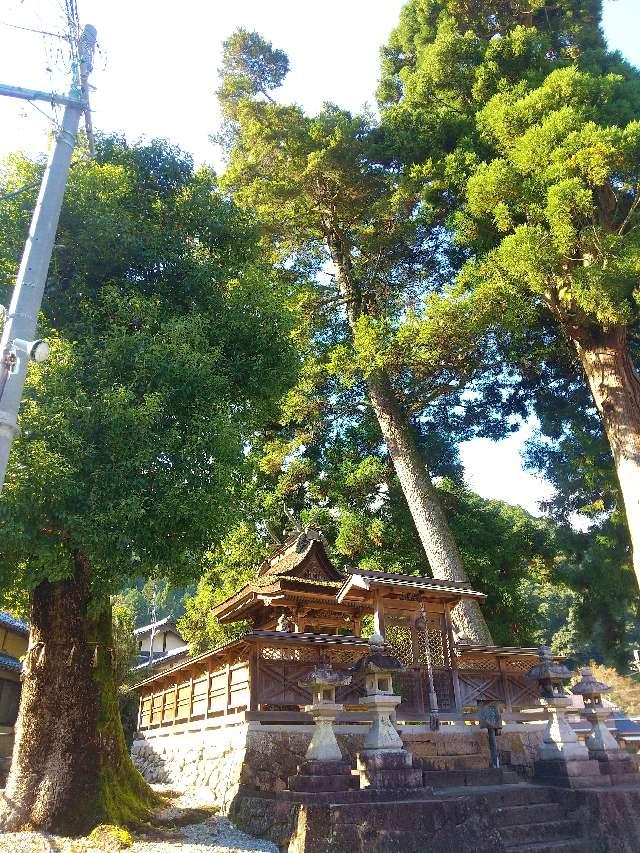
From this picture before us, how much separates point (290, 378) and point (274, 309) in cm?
132

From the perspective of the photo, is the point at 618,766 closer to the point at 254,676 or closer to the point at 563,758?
the point at 563,758

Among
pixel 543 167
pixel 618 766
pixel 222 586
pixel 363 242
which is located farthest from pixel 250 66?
pixel 618 766

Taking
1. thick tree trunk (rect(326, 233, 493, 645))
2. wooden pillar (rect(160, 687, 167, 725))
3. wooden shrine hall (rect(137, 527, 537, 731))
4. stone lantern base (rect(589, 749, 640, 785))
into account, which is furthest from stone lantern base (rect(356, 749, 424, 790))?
wooden pillar (rect(160, 687, 167, 725))

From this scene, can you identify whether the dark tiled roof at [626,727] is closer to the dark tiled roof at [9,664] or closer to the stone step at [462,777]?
the stone step at [462,777]

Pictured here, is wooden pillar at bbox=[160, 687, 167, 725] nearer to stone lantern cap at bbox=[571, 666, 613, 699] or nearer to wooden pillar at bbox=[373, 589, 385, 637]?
wooden pillar at bbox=[373, 589, 385, 637]

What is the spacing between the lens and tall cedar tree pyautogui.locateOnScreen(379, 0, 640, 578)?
41.4ft

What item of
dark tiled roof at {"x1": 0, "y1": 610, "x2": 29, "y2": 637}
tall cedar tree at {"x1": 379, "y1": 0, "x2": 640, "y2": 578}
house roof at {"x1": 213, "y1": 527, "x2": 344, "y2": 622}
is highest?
tall cedar tree at {"x1": 379, "y1": 0, "x2": 640, "y2": 578}

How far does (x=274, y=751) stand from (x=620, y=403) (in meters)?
10.7

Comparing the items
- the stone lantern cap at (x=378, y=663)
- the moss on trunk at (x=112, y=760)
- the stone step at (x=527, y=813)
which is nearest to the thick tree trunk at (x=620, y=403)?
the stone step at (x=527, y=813)

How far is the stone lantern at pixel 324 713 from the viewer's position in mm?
7359

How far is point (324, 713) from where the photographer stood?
7.72 metres

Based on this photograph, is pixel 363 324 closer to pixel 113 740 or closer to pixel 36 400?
pixel 36 400

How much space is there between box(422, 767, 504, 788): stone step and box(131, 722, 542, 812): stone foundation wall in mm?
592

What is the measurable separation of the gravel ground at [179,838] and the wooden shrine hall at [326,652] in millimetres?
1450
